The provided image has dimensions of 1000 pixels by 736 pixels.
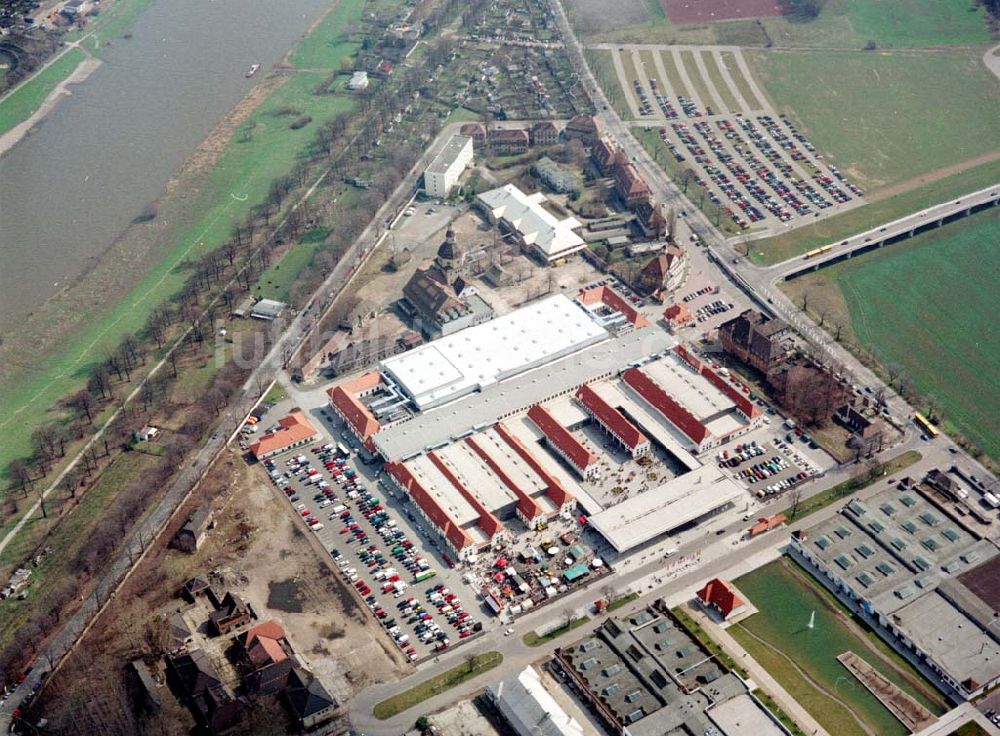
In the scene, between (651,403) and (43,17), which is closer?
(651,403)

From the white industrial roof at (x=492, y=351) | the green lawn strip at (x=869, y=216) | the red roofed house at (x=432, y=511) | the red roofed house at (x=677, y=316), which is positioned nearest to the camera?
the red roofed house at (x=432, y=511)

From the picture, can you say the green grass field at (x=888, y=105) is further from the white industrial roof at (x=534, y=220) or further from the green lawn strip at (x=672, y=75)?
the white industrial roof at (x=534, y=220)

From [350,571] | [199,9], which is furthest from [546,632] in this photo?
[199,9]

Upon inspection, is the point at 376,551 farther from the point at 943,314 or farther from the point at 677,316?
the point at 943,314

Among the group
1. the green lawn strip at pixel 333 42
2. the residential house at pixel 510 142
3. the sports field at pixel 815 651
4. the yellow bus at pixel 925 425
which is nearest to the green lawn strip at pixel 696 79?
the residential house at pixel 510 142

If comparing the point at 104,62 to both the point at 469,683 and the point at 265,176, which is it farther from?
the point at 469,683

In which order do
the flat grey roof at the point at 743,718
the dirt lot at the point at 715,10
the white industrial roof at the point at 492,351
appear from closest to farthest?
1. the flat grey roof at the point at 743,718
2. the white industrial roof at the point at 492,351
3. the dirt lot at the point at 715,10

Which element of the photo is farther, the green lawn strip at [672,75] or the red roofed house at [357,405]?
the green lawn strip at [672,75]

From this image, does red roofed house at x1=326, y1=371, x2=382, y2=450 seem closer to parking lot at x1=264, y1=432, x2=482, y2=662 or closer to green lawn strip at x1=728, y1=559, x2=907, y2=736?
parking lot at x1=264, y1=432, x2=482, y2=662
